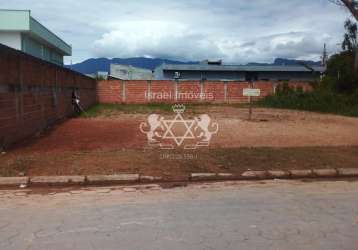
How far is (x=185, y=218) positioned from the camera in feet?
17.6

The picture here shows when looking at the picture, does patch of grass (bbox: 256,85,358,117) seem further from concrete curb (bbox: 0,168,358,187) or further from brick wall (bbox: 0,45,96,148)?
concrete curb (bbox: 0,168,358,187)

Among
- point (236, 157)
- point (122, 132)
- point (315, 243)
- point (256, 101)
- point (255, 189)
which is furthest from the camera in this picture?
point (256, 101)

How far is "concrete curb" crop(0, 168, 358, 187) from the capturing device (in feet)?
24.4

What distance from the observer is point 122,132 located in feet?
47.9

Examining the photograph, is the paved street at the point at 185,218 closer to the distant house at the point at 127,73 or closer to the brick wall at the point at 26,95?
the brick wall at the point at 26,95

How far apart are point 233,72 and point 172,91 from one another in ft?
60.9

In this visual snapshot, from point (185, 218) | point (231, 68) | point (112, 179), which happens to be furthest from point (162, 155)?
point (231, 68)

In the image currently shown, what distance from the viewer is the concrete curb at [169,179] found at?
293 inches

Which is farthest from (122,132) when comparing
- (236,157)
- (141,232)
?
(141,232)

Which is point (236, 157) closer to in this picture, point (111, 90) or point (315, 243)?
point (315, 243)

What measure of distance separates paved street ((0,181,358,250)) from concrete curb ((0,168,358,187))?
0.42 meters

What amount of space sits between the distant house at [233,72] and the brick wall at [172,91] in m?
14.3

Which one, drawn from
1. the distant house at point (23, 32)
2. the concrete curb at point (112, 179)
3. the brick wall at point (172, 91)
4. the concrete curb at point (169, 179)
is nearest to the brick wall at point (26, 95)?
the concrete curb at point (169, 179)

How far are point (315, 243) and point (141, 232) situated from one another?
173cm
